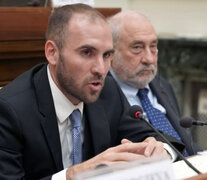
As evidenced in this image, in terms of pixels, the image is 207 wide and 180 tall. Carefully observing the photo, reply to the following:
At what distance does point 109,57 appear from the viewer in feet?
6.03

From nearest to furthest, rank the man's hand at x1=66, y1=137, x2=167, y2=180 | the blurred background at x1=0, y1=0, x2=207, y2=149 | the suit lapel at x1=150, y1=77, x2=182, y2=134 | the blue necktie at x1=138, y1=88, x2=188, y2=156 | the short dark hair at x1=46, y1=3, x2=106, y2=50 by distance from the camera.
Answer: the man's hand at x1=66, y1=137, x2=167, y2=180 → the short dark hair at x1=46, y1=3, x2=106, y2=50 → the blue necktie at x1=138, y1=88, x2=188, y2=156 → the suit lapel at x1=150, y1=77, x2=182, y2=134 → the blurred background at x1=0, y1=0, x2=207, y2=149

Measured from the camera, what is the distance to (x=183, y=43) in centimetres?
551

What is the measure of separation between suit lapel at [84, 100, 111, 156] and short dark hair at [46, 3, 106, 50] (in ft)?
1.12

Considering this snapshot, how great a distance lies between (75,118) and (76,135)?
0.25ft

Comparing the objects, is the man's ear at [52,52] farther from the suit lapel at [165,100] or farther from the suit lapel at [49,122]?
the suit lapel at [165,100]

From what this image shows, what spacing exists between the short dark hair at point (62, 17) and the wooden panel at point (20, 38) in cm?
38

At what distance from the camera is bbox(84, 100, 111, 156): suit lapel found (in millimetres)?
1901

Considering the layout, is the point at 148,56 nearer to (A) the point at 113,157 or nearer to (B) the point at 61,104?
(B) the point at 61,104

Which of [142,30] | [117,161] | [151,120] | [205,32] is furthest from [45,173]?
[205,32]

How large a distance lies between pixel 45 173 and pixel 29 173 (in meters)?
0.07

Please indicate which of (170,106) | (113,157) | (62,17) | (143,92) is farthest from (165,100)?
(113,157)

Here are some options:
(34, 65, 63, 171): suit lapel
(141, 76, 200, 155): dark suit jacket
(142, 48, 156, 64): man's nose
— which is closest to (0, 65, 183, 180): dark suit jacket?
(34, 65, 63, 171): suit lapel

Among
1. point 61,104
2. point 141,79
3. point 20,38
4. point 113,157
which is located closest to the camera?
point 113,157

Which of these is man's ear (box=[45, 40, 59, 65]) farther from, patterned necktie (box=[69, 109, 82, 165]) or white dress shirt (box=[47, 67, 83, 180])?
patterned necktie (box=[69, 109, 82, 165])
